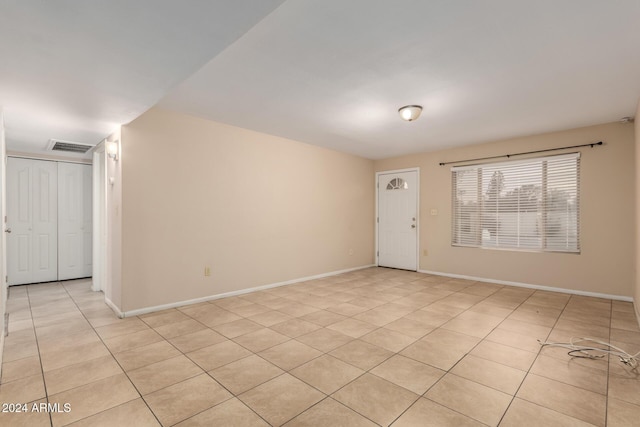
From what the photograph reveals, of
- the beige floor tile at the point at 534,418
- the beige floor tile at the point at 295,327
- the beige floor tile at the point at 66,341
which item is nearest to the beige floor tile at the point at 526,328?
the beige floor tile at the point at 534,418

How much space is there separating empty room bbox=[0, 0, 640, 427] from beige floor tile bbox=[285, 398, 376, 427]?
0.06 ft

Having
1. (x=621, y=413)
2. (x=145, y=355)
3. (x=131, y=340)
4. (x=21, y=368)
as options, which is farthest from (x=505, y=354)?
(x=21, y=368)

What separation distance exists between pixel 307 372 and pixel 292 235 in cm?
311

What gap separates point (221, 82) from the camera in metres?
2.92

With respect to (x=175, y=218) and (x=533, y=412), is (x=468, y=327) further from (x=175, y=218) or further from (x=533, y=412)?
(x=175, y=218)

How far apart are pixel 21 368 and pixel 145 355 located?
85 cm

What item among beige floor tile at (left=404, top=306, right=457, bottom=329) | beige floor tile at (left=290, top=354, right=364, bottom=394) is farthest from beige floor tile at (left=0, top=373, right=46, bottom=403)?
beige floor tile at (left=404, top=306, right=457, bottom=329)

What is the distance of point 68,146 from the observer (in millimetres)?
4594

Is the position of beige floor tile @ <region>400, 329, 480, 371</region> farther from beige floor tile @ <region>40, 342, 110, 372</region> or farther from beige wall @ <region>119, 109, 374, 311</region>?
beige wall @ <region>119, 109, 374, 311</region>

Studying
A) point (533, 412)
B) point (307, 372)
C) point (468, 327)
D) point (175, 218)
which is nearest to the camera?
point (533, 412)

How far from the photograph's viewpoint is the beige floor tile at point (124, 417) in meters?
1.69

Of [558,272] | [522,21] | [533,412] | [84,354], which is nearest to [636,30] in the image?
[522,21]

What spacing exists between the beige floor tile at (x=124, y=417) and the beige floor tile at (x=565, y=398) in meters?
2.32

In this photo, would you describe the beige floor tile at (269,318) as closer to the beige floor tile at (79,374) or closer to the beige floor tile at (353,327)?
the beige floor tile at (353,327)
